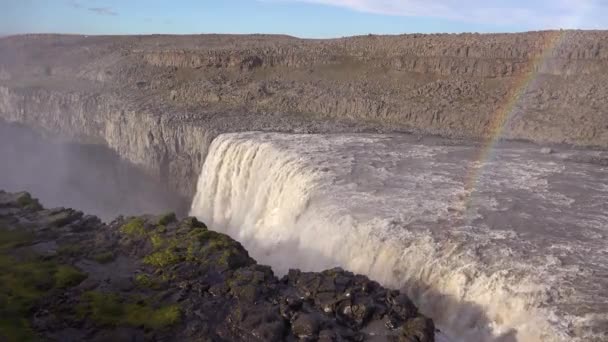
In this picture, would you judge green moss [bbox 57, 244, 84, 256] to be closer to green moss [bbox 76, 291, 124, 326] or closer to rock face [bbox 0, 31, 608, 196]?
green moss [bbox 76, 291, 124, 326]

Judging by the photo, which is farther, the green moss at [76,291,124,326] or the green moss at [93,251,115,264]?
the green moss at [93,251,115,264]

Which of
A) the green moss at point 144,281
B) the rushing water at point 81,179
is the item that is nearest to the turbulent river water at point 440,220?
the green moss at point 144,281

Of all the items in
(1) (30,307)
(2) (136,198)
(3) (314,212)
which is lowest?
(2) (136,198)

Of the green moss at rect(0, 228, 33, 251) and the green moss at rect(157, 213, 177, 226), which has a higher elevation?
the green moss at rect(157, 213, 177, 226)

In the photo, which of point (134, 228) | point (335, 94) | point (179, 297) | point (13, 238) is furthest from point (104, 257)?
point (335, 94)

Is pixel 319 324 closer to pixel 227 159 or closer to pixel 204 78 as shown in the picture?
pixel 227 159

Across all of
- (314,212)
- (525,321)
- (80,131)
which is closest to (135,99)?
(80,131)

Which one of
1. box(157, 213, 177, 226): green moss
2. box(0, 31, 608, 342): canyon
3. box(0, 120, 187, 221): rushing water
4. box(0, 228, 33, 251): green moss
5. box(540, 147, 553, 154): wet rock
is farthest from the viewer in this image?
box(0, 120, 187, 221): rushing water

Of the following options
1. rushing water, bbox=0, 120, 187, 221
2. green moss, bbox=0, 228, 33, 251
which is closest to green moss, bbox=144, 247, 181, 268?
green moss, bbox=0, 228, 33, 251
